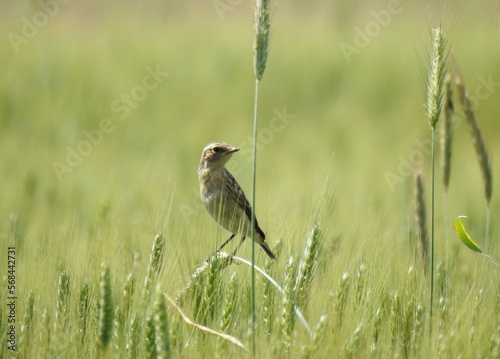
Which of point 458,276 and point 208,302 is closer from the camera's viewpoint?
point 208,302

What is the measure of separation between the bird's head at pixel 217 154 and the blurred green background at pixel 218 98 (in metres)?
2.15

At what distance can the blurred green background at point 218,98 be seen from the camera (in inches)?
297

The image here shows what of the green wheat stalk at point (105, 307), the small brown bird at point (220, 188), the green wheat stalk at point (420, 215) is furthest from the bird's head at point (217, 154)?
the green wheat stalk at point (105, 307)

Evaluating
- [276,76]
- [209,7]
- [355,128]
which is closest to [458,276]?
A: [355,128]

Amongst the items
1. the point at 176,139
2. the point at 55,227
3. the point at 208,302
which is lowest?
the point at 208,302

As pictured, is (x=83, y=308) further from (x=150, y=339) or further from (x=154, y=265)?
(x=150, y=339)

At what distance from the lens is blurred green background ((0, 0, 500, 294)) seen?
7555 millimetres

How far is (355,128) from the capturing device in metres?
9.36

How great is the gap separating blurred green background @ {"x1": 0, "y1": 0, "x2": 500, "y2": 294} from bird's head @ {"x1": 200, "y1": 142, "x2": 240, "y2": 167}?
2154 millimetres

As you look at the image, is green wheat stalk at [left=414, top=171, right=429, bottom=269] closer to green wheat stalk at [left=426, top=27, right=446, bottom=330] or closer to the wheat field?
the wheat field

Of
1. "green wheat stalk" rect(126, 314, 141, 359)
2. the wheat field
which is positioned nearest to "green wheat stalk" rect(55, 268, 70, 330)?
the wheat field

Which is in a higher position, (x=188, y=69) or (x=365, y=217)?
(x=188, y=69)

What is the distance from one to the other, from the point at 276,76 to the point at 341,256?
24.9ft

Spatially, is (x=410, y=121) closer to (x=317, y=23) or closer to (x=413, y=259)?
(x=317, y=23)
